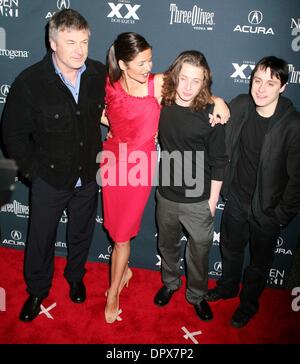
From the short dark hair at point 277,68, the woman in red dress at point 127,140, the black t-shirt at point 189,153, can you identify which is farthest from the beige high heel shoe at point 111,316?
the short dark hair at point 277,68

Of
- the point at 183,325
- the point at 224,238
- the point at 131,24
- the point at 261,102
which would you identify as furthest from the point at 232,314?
the point at 131,24

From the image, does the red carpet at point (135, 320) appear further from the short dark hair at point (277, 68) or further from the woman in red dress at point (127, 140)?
the short dark hair at point (277, 68)

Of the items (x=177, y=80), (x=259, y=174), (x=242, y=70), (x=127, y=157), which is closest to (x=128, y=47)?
(x=177, y=80)

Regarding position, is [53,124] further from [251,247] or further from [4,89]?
[251,247]

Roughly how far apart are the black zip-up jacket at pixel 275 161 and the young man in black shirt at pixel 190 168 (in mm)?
181

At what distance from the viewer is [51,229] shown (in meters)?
2.99

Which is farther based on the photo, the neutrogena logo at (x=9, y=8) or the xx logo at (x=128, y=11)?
the neutrogena logo at (x=9, y=8)

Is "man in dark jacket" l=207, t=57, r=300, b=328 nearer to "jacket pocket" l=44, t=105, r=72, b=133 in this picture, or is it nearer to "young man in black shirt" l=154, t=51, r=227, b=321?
"young man in black shirt" l=154, t=51, r=227, b=321

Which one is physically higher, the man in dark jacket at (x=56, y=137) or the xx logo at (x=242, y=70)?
the xx logo at (x=242, y=70)

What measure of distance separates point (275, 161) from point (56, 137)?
1559mm

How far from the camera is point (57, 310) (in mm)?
3283

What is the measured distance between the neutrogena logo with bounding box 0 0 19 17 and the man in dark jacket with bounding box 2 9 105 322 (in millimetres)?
794

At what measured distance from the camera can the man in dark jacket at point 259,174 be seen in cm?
257

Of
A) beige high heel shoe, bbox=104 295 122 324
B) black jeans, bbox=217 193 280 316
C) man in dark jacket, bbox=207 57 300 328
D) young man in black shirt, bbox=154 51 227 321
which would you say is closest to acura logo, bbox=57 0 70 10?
young man in black shirt, bbox=154 51 227 321
